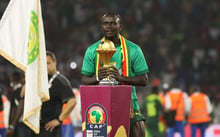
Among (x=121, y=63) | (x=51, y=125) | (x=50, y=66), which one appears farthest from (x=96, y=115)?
(x=50, y=66)

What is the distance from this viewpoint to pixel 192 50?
99.4 feet

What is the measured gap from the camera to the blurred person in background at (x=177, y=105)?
68.3 feet

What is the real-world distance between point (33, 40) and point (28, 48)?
0.39ft

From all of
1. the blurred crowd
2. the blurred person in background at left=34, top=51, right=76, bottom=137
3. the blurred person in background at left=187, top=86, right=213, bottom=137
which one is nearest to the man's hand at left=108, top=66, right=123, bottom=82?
the blurred person in background at left=34, top=51, right=76, bottom=137

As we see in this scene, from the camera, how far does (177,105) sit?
68.5 ft

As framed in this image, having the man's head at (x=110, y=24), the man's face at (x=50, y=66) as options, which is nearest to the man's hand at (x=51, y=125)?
the man's face at (x=50, y=66)

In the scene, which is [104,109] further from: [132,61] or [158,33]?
[158,33]

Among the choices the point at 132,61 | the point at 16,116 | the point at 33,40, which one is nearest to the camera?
the point at 132,61

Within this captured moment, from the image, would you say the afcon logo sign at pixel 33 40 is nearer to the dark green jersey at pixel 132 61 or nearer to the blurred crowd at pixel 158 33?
the dark green jersey at pixel 132 61

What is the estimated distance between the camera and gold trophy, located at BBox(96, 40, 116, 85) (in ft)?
23.1

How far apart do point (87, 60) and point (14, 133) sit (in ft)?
17.4

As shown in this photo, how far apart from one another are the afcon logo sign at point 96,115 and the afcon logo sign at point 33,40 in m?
1.73

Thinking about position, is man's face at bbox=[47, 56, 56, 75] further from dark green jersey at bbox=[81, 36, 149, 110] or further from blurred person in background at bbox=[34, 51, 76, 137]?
dark green jersey at bbox=[81, 36, 149, 110]

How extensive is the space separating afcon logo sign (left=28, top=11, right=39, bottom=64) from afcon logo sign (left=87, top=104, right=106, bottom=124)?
67.9 inches
